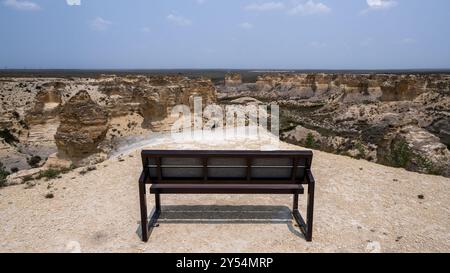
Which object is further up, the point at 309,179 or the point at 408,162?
the point at 309,179

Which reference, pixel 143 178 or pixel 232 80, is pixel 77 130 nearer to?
pixel 143 178

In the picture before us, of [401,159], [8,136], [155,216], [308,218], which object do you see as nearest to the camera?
[308,218]

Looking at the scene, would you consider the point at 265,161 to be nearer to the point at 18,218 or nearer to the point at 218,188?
the point at 218,188

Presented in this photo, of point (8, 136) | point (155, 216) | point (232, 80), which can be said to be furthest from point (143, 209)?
point (232, 80)

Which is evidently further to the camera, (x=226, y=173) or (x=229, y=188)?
(x=226, y=173)

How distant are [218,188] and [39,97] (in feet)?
72.8

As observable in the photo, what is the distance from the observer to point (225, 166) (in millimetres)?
4707

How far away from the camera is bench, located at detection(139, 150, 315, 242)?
15.0ft

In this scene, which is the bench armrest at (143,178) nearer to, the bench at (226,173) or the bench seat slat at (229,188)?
the bench at (226,173)

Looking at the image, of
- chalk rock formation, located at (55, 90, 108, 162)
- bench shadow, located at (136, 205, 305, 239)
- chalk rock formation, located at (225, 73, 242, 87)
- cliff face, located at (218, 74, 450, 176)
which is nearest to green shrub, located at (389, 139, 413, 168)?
cliff face, located at (218, 74, 450, 176)

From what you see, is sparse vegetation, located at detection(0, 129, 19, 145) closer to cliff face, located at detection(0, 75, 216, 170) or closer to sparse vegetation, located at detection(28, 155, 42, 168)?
cliff face, located at detection(0, 75, 216, 170)

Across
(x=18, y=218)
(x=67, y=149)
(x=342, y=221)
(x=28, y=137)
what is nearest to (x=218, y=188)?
(x=342, y=221)

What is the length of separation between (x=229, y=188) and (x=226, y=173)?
0.23 meters

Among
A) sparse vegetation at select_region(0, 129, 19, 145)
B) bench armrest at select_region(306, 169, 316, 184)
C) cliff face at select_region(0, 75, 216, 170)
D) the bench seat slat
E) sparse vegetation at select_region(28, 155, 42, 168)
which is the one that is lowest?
sparse vegetation at select_region(28, 155, 42, 168)
